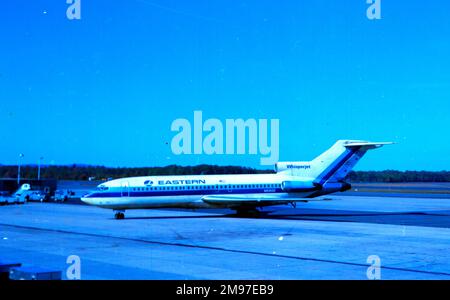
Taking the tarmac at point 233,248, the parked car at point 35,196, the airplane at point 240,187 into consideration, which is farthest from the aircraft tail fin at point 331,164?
the parked car at point 35,196

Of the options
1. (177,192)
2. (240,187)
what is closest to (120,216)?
(177,192)

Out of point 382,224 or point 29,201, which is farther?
point 29,201

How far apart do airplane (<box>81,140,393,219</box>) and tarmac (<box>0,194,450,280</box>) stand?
2.50m

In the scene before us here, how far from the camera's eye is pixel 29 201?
216 ft

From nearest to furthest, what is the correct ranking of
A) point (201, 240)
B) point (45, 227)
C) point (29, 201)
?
point (201, 240) → point (45, 227) → point (29, 201)

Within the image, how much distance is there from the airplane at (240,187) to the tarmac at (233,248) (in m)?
2.50

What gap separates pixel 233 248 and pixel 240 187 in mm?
16778

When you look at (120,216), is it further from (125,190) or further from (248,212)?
(248,212)

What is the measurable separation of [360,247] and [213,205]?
17.1 metres

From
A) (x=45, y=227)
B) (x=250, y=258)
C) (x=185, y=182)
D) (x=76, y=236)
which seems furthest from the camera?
(x=185, y=182)

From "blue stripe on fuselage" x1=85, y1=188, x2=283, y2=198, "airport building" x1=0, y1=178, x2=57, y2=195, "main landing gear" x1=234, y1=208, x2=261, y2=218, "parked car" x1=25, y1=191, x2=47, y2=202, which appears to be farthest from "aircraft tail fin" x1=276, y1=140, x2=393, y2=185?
"airport building" x1=0, y1=178, x2=57, y2=195

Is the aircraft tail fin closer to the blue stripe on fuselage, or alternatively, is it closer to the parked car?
the blue stripe on fuselage
